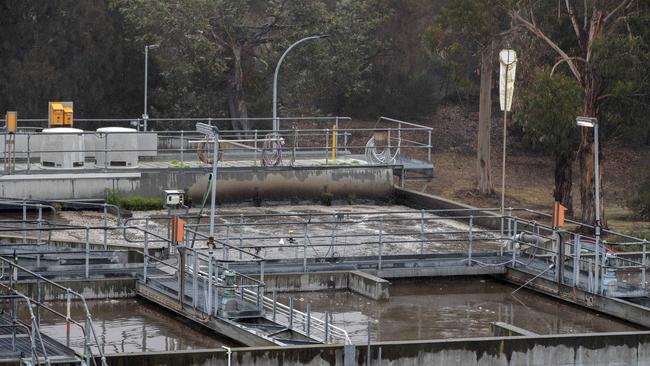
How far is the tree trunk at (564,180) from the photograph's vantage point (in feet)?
167

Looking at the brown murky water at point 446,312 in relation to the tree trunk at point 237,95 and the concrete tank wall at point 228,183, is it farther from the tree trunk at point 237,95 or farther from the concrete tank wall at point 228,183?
the tree trunk at point 237,95

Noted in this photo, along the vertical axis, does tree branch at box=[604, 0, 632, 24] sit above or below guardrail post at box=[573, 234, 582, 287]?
above

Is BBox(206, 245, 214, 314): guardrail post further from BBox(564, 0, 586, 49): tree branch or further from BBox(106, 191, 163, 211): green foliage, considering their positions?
BBox(564, 0, 586, 49): tree branch

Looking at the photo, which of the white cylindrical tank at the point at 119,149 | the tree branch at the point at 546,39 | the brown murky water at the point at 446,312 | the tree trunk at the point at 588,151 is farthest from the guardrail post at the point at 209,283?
the tree trunk at the point at 588,151

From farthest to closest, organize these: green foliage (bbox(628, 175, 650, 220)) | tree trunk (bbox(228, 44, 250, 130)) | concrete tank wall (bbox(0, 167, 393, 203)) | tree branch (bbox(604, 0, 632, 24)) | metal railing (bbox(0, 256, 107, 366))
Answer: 1. tree trunk (bbox(228, 44, 250, 130))
2. green foliage (bbox(628, 175, 650, 220))
3. tree branch (bbox(604, 0, 632, 24))
4. concrete tank wall (bbox(0, 167, 393, 203))
5. metal railing (bbox(0, 256, 107, 366))

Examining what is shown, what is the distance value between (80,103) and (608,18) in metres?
27.3

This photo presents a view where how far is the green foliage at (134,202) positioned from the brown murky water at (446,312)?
12204mm

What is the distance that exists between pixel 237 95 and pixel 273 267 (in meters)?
34.8

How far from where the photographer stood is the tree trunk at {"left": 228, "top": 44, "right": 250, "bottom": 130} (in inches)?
2483

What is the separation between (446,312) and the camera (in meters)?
27.9

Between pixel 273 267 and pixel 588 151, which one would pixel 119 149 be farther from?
pixel 588 151

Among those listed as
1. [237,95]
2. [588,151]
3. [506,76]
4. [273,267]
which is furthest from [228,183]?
[237,95]

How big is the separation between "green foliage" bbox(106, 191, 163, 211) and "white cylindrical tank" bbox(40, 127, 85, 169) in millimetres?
1270

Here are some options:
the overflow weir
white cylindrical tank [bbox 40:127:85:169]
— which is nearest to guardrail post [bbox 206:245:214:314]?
the overflow weir
